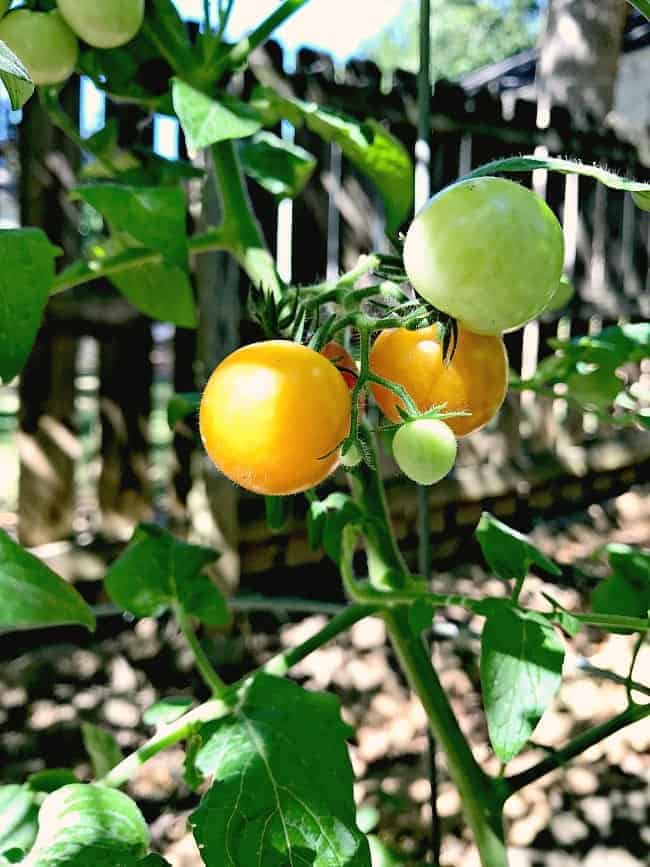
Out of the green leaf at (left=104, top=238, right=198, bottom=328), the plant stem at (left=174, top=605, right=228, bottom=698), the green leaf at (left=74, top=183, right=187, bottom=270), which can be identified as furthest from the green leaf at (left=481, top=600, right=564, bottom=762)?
the green leaf at (left=104, top=238, right=198, bottom=328)

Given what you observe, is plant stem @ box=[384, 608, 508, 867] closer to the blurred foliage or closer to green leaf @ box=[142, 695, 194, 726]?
green leaf @ box=[142, 695, 194, 726]

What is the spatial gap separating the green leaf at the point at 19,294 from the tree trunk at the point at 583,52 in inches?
126

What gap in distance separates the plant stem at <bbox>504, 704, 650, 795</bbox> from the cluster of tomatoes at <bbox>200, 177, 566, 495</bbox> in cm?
26

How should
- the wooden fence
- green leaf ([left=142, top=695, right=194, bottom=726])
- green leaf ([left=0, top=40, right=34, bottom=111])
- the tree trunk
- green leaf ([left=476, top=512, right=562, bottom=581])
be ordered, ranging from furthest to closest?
the tree trunk < the wooden fence < green leaf ([left=142, top=695, right=194, bottom=726]) < green leaf ([left=476, top=512, right=562, bottom=581]) < green leaf ([left=0, top=40, right=34, bottom=111])

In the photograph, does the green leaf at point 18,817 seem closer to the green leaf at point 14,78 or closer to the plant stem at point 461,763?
the plant stem at point 461,763

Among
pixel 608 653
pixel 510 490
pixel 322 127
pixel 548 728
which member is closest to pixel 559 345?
pixel 322 127

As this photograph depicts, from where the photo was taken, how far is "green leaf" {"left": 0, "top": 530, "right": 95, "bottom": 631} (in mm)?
468

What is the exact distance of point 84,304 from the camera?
6.41 feet

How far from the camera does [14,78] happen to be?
35cm

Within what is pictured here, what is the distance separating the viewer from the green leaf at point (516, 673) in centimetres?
52

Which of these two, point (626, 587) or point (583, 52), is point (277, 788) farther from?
point (583, 52)

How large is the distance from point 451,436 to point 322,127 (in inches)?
17.2

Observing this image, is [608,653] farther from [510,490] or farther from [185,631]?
[185,631]

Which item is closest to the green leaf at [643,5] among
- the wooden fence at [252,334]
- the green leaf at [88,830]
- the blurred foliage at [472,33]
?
the green leaf at [88,830]
